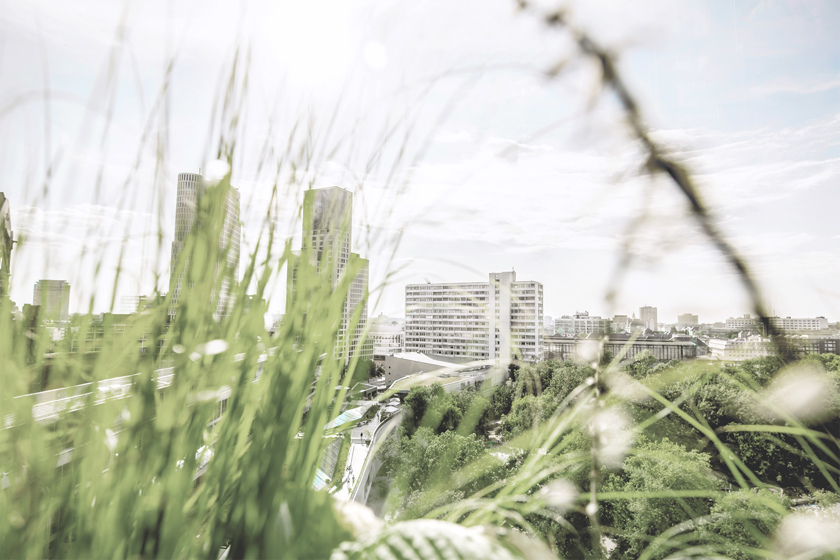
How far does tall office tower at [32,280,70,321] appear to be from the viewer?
304 mm

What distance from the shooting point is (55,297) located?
1.04ft

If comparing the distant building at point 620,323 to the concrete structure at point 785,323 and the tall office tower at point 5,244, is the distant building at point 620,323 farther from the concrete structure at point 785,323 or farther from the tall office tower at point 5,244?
the tall office tower at point 5,244

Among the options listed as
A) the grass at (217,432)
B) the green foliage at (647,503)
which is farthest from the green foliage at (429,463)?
the green foliage at (647,503)

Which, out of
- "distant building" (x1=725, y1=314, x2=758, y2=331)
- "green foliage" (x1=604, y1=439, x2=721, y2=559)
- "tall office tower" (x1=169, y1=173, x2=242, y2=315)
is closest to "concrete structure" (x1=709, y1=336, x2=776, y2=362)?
"distant building" (x1=725, y1=314, x2=758, y2=331)

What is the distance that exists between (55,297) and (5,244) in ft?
0.17

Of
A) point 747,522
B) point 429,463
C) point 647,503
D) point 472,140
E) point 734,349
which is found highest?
point 472,140

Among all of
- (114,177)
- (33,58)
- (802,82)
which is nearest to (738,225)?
(802,82)

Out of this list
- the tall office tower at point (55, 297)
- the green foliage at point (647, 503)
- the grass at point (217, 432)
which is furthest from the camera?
the green foliage at point (647, 503)

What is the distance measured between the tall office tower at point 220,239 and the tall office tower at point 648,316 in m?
0.31

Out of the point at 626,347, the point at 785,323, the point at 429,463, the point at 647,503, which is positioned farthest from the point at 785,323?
the point at 429,463

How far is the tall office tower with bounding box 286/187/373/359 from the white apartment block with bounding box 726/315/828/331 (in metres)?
0.23

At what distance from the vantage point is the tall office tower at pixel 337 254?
301 millimetres

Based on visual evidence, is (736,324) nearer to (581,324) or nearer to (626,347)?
(626,347)

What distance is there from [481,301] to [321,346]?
17cm
